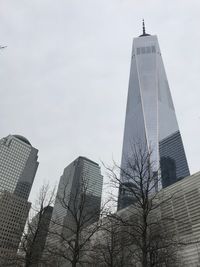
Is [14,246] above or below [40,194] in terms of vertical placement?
below

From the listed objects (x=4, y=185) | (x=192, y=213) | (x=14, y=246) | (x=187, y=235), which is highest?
(x=4, y=185)

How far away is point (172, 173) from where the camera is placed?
174000 millimetres

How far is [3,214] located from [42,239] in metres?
19.3

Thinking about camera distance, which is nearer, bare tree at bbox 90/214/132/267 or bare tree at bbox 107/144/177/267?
bare tree at bbox 107/144/177/267

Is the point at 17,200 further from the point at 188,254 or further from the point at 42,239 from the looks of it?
the point at 188,254

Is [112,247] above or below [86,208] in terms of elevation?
below

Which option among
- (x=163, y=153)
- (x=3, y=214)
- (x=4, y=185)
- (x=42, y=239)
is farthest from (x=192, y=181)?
(x=4, y=185)

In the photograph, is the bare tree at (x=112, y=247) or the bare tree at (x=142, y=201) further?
the bare tree at (x=112, y=247)

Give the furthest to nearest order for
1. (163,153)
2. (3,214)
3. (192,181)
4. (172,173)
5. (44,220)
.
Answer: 1. (163,153)
2. (172,173)
3. (192,181)
4. (3,214)
5. (44,220)

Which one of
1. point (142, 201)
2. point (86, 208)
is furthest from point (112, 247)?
point (142, 201)

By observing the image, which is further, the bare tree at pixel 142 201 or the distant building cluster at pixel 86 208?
the distant building cluster at pixel 86 208

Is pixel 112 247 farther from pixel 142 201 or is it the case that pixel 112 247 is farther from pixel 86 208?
pixel 142 201

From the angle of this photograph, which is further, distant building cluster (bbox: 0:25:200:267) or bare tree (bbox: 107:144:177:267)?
distant building cluster (bbox: 0:25:200:267)

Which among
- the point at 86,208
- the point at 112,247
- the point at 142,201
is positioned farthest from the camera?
the point at 112,247
